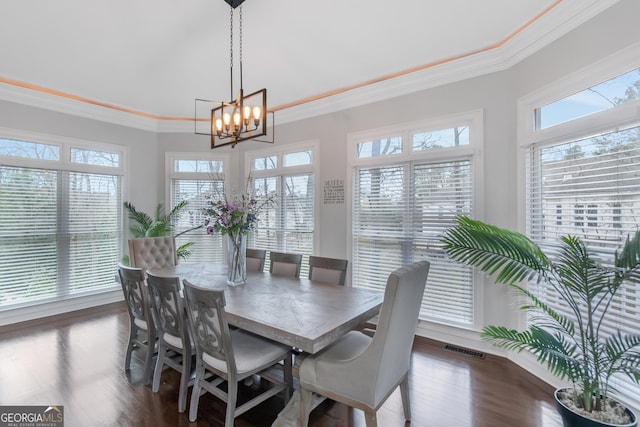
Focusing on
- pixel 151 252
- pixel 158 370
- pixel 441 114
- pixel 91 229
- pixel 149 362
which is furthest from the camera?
pixel 91 229

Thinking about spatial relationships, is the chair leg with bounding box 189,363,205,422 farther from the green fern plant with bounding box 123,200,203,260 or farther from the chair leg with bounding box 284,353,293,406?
the green fern plant with bounding box 123,200,203,260

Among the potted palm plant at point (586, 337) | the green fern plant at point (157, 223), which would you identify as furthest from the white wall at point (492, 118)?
the green fern plant at point (157, 223)

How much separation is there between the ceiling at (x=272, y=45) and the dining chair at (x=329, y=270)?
220 centimetres

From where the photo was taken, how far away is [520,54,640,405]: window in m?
1.98

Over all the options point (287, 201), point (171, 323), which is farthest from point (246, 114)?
point (287, 201)

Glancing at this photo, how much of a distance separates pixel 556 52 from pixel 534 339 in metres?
2.34

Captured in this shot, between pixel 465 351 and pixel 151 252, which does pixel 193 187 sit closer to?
pixel 151 252

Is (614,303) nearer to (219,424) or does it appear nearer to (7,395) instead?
(219,424)

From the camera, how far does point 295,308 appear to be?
213 cm

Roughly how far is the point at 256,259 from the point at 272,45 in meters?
2.41

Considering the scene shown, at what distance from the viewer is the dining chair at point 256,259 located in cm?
364

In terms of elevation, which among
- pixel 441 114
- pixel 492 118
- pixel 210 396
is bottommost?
pixel 210 396

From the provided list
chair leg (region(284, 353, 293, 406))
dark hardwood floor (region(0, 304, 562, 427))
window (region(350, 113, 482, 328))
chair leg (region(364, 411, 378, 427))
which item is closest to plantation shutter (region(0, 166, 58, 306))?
dark hardwood floor (region(0, 304, 562, 427))

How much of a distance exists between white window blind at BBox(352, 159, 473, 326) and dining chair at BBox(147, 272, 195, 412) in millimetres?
2318
